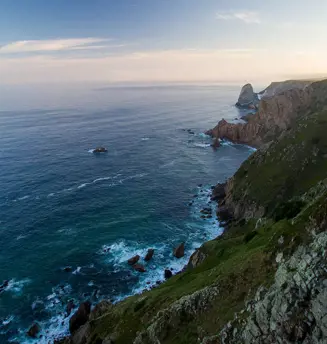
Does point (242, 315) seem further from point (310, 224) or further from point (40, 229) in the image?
point (40, 229)

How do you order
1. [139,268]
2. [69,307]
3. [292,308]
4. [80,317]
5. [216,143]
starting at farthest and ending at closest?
[216,143]
[139,268]
[69,307]
[80,317]
[292,308]

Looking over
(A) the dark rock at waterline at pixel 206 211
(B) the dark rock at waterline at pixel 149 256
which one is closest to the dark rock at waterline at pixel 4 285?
(B) the dark rock at waterline at pixel 149 256

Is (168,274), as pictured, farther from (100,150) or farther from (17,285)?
(100,150)

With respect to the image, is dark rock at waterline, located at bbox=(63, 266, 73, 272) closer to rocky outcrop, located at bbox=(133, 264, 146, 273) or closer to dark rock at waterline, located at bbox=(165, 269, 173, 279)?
rocky outcrop, located at bbox=(133, 264, 146, 273)

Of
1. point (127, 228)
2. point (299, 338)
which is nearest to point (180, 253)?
point (127, 228)

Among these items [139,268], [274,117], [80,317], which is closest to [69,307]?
[80,317]

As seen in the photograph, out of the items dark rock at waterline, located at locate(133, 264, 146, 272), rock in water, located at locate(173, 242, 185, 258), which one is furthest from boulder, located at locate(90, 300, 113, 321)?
rock in water, located at locate(173, 242, 185, 258)
